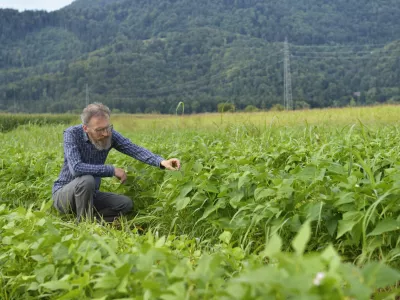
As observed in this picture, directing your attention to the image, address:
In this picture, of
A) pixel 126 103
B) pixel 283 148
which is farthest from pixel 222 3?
pixel 283 148

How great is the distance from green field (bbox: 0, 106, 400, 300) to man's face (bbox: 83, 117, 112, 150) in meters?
0.55

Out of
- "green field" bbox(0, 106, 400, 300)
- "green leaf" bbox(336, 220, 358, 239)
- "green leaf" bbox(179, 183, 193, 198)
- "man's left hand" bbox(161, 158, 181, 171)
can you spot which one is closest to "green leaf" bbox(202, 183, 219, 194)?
"green field" bbox(0, 106, 400, 300)

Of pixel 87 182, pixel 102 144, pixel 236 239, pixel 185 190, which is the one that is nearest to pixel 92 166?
pixel 87 182

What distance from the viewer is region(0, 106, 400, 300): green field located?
1280mm

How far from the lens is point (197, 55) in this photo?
259 ft

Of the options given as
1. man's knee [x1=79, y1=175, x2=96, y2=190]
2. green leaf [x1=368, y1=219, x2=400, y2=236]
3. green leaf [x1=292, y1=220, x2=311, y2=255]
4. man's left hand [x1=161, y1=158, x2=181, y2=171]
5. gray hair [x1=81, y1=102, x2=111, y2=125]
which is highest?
gray hair [x1=81, y1=102, x2=111, y2=125]

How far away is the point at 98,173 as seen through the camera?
4016mm

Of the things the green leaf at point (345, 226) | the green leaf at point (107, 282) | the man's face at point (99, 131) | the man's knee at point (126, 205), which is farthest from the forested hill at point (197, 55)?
the green leaf at point (107, 282)

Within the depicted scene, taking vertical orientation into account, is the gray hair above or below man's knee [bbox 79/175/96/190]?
above

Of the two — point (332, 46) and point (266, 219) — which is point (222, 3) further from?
point (266, 219)

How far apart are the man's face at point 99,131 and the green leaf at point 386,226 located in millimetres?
2299

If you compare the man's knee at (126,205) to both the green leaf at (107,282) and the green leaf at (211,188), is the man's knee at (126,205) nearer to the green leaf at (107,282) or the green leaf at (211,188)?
the green leaf at (211,188)

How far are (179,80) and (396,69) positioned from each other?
89.8 feet

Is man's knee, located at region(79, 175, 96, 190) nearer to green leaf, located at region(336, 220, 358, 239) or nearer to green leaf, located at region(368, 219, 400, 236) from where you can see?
green leaf, located at region(336, 220, 358, 239)
